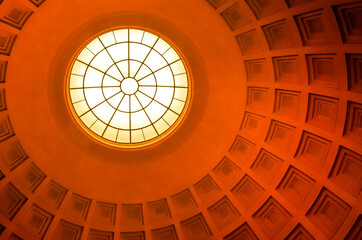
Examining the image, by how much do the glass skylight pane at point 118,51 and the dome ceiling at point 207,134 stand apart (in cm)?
172

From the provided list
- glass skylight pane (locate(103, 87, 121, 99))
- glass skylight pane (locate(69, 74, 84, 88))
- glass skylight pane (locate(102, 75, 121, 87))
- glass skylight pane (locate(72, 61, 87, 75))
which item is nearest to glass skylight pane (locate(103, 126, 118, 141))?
glass skylight pane (locate(103, 87, 121, 99))

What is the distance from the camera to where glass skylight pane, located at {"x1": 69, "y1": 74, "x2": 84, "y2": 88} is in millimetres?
15820

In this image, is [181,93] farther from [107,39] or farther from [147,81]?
[107,39]

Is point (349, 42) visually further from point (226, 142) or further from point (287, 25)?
point (226, 142)

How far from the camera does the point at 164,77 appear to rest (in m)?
16.7

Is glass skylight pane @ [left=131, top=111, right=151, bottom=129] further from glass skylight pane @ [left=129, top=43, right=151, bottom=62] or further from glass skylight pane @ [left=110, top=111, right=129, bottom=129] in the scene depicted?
glass skylight pane @ [left=129, top=43, right=151, bottom=62]

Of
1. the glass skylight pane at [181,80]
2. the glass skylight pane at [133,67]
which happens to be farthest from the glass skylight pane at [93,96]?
the glass skylight pane at [181,80]

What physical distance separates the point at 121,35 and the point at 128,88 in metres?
2.54

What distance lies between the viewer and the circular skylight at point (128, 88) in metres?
15.7

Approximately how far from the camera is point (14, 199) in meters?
14.9

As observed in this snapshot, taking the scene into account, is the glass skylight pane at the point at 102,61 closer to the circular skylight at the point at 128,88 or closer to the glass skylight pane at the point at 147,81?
the circular skylight at the point at 128,88

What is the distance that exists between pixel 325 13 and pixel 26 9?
34.1 ft

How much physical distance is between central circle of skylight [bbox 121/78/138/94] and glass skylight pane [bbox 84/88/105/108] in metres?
Answer: 1.13

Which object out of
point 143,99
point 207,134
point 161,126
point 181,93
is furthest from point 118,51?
point 207,134
